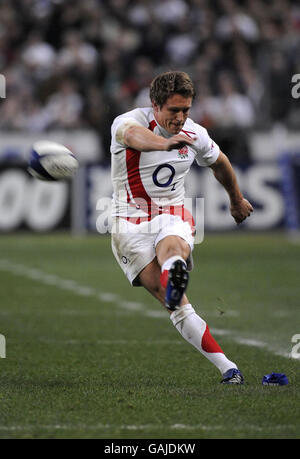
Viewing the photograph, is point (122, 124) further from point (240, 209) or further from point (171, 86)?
point (240, 209)

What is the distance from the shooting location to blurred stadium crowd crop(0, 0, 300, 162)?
1883cm

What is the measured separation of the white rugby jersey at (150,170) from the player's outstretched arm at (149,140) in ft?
1.17

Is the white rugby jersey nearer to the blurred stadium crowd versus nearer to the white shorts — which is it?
the white shorts

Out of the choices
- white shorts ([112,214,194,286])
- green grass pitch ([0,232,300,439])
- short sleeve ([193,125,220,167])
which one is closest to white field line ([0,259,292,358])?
green grass pitch ([0,232,300,439])

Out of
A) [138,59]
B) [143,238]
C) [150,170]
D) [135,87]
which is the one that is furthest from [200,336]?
[138,59]

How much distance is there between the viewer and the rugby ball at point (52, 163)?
240 inches

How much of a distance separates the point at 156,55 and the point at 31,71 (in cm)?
262

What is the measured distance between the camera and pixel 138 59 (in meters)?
19.6

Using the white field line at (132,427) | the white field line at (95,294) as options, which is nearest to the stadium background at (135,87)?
the white field line at (95,294)

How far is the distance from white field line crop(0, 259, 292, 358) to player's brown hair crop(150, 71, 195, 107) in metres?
2.15

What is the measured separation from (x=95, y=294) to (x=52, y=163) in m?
4.83

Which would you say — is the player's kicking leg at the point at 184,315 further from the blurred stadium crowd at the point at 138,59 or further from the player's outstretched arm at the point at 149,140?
the blurred stadium crowd at the point at 138,59

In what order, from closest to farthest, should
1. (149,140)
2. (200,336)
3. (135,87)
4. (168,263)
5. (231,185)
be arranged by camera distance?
(149,140) < (168,263) < (200,336) < (231,185) < (135,87)

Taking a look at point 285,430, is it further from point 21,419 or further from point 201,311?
point 201,311
